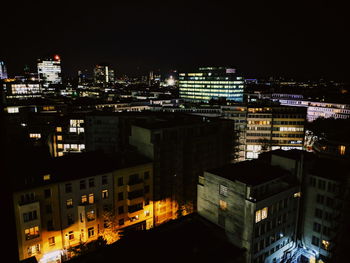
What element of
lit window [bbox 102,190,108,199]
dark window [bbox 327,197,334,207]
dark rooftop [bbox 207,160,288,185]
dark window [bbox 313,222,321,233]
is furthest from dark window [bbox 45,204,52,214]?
dark window [bbox 327,197,334,207]

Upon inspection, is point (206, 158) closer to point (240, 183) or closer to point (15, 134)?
point (240, 183)

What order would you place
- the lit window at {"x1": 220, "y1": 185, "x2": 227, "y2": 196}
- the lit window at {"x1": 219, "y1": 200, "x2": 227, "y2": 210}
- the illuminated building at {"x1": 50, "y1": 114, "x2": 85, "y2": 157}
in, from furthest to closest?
the illuminated building at {"x1": 50, "y1": 114, "x2": 85, "y2": 157} < the lit window at {"x1": 219, "y1": 200, "x2": 227, "y2": 210} < the lit window at {"x1": 220, "y1": 185, "x2": 227, "y2": 196}

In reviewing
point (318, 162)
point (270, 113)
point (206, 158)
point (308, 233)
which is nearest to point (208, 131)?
point (206, 158)

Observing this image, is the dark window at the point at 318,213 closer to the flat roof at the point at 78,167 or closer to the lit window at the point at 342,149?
the lit window at the point at 342,149

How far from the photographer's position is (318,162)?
158 feet

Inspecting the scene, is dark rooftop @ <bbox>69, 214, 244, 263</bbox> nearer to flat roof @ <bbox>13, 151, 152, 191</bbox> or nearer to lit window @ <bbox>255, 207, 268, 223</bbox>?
lit window @ <bbox>255, 207, 268, 223</bbox>

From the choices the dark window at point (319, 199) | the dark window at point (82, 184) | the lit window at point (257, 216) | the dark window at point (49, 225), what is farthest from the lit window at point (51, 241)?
the dark window at point (319, 199)

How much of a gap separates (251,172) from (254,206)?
6790 mm

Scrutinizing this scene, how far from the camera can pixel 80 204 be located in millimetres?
46875

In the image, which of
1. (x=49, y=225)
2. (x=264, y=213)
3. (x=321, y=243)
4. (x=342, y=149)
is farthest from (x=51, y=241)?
(x=342, y=149)

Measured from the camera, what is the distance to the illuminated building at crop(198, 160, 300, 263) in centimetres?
3878

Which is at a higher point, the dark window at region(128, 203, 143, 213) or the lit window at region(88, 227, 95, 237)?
the dark window at region(128, 203, 143, 213)

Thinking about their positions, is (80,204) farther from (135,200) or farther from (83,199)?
(135,200)

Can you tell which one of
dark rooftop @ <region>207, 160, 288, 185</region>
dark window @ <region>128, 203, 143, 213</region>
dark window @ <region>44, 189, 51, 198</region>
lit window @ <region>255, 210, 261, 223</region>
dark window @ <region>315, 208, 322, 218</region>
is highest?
dark rooftop @ <region>207, 160, 288, 185</region>
